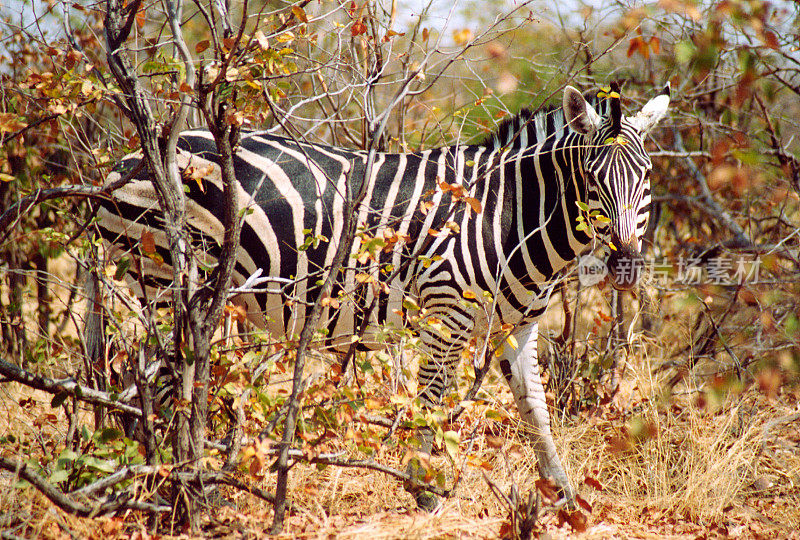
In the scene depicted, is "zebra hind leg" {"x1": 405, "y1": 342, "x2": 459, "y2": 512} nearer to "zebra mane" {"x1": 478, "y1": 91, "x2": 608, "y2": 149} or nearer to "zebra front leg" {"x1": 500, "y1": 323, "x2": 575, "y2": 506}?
"zebra front leg" {"x1": 500, "y1": 323, "x2": 575, "y2": 506}

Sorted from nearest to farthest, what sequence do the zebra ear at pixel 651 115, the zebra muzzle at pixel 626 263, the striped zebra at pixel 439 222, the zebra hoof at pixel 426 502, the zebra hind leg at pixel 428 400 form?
the zebra hind leg at pixel 428 400, the zebra muzzle at pixel 626 263, the zebra hoof at pixel 426 502, the striped zebra at pixel 439 222, the zebra ear at pixel 651 115

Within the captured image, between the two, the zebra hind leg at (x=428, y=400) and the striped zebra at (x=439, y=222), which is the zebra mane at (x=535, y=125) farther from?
the zebra hind leg at (x=428, y=400)

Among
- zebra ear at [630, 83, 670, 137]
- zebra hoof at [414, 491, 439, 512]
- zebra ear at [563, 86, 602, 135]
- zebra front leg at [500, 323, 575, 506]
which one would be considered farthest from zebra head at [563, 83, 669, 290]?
zebra hoof at [414, 491, 439, 512]

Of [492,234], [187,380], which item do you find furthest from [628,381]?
[187,380]

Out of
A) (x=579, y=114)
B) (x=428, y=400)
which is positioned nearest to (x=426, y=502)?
(x=428, y=400)

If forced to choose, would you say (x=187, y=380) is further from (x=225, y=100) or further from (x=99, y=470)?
(x=225, y=100)

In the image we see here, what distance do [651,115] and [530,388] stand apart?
65.7 inches

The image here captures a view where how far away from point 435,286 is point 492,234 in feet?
1.39

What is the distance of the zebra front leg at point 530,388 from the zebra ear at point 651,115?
1261 mm

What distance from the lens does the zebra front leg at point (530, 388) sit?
151 inches

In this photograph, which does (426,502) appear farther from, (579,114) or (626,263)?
(579,114)

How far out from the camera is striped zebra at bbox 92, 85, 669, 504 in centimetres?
350

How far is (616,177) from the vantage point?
325cm

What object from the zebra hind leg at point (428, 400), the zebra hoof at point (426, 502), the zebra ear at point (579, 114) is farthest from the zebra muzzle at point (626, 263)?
the zebra hoof at point (426, 502)
